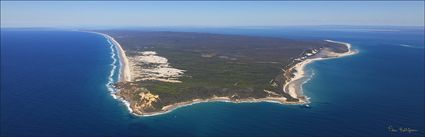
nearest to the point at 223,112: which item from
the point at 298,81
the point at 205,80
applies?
the point at 205,80

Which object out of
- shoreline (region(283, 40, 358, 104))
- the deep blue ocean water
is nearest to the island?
shoreline (region(283, 40, 358, 104))

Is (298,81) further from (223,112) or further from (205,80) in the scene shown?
(223,112)

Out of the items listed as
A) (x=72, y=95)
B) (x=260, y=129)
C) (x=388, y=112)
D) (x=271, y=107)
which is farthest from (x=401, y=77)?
(x=72, y=95)

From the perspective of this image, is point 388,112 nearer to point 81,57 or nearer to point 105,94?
point 105,94

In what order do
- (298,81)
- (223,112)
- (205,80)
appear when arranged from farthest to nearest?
(298,81), (205,80), (223,112)

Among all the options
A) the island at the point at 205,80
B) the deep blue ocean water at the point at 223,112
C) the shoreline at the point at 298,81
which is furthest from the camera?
the shoreline at the point at 298,81

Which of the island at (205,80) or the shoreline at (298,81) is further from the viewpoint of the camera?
the shoreline at (298,81)

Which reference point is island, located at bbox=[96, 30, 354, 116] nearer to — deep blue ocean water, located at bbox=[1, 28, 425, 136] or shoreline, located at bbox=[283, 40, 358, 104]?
shoreline, located at bbox=[283, 40, 358, 104]

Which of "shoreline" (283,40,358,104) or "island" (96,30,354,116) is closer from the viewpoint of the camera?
"island" (96,30,354,116)

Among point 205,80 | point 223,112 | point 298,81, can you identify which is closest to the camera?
point 223,112

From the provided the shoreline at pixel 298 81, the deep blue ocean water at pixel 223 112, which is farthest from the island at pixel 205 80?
the deep blue ocean water at pixel 223 112

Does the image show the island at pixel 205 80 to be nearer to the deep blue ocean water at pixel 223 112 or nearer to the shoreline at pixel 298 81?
the shoreline at pixel 298 81

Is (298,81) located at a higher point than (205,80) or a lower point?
lower
